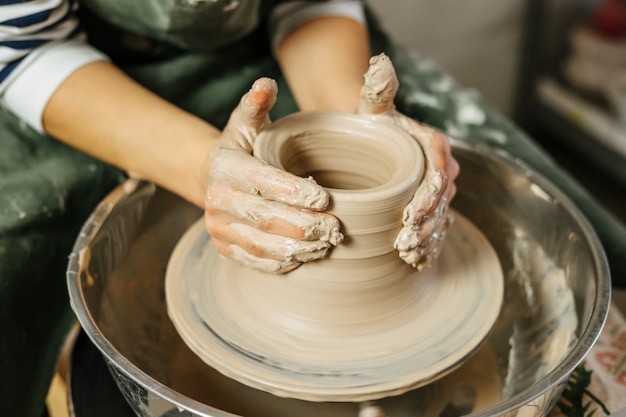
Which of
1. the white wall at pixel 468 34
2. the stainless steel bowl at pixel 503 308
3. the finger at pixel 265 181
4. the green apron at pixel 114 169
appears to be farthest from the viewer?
the white wall at pixel 468 34

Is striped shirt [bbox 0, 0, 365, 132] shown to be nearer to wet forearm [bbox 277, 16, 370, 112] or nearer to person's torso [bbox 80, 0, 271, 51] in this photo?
person's torso [bbox 80, 0, 271, 51]

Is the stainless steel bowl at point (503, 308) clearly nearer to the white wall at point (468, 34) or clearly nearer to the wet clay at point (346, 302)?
the wet clay at point (346, 302)

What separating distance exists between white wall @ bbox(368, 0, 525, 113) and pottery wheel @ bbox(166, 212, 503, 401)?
1.65m

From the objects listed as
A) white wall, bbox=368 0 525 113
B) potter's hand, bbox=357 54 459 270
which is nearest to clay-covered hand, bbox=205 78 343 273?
potter's hand, bbox=357 54 459 270

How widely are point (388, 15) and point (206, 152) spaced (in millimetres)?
1669

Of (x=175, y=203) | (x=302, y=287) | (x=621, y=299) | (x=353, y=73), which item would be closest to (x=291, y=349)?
(x=302, y=287)

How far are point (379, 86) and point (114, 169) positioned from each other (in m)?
0.54

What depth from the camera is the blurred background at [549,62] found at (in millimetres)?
2646

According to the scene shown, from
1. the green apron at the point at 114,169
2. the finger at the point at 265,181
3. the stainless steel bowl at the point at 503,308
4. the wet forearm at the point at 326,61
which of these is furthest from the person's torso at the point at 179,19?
the finger at the point at 265,181

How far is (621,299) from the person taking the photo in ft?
7.20

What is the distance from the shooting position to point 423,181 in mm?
969

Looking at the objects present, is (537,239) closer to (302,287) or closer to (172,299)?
(302,287)

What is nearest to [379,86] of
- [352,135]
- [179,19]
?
[352,135]

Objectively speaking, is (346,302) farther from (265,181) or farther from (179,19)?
(179,19)
